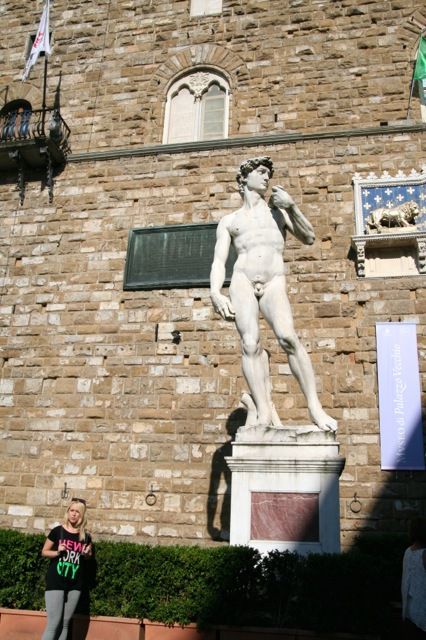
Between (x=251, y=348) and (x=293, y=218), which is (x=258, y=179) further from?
(x=251, y=348)

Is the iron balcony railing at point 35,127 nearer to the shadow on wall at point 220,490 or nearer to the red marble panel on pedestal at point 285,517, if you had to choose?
the shadow on wall at point 220,490

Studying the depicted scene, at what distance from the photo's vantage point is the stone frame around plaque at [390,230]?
8.82m

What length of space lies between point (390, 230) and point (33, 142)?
610 centimetres

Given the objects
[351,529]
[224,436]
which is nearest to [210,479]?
[224,436]

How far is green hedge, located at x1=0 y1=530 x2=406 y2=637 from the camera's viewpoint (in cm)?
424

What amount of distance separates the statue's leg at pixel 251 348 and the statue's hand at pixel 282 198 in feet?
3.17

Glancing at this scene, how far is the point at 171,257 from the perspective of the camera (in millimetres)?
9578

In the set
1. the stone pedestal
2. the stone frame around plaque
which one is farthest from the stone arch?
the stone pedestal

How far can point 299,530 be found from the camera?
203 inches

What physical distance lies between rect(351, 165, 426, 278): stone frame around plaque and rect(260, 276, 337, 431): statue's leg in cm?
334

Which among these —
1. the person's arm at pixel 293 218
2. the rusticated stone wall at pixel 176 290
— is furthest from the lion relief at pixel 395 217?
the person's arm at pixel 293 218

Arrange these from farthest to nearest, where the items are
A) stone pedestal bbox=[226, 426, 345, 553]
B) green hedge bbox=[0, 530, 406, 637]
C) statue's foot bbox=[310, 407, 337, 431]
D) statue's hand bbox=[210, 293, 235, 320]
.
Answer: statue's hand bbox=[210, 293, 235, 320] → statue's foot bbox=[310, 407, 337, 431] → stone pedestal bbox=[226, 426, 345, 553] → green hedge bbox=[0, 530, 406, 637]

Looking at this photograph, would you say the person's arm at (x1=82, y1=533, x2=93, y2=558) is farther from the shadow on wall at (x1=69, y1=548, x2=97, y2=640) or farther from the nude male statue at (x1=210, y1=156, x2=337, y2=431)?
the nude male statue at (x1=210, y1=156, x2=337, y2=431)

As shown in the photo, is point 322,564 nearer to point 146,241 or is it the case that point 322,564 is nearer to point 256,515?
point 256,515
